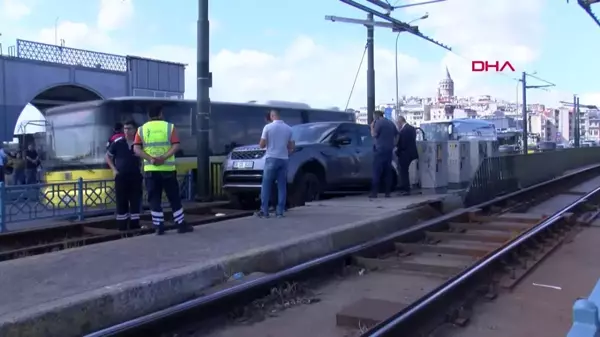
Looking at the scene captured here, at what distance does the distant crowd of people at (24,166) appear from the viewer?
1866 centimetres

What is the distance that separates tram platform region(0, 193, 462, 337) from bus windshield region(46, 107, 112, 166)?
18.6 ft

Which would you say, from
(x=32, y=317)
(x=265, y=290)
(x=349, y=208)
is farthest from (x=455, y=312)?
(x=349, y=208)

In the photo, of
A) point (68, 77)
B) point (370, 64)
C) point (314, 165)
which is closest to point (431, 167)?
point (314, 165)

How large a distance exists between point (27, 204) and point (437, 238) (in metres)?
6.70

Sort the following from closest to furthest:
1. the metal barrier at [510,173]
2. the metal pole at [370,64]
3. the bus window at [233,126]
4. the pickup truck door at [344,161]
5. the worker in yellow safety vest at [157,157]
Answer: the worker in yellow safety vest at [157,157] → the pickup truck door at [344,161] → the metal barrier at [510,173] → the bus window at [233,126] → the metal pole at [370,64]

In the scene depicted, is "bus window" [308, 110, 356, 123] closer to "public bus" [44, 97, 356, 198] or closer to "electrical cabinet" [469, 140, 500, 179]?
"public bus" [44, 97, 356, 198]

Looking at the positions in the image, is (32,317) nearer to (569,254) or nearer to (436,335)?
(436,335)

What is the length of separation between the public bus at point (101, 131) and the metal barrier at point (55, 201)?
5.00 ft

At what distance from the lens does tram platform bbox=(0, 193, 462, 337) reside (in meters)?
Answer: 4.47

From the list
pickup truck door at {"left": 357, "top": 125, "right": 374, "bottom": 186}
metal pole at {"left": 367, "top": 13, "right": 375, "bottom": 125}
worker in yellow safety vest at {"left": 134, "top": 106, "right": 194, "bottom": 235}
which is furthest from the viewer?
metal pole at {"left": 367, "top": 13, "right": 375, "bottom": 125}

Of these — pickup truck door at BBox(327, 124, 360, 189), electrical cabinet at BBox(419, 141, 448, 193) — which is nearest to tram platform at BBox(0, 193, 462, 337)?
pickup truck door at BBox(327, 124, 360, 189)

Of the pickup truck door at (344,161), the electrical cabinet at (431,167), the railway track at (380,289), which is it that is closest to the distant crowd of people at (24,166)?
the pickup truck door at (344,161)

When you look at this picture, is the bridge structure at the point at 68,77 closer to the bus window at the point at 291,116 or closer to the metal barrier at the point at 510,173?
the bus window at the point at 291,116

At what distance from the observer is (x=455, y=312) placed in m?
5.12
